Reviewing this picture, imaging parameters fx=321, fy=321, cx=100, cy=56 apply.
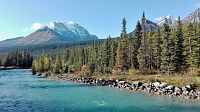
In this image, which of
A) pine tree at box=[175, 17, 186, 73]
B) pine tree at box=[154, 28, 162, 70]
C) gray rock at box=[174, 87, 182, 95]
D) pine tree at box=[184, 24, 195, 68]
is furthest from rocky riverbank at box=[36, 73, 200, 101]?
pine tree at box=[184, 24, 195, 68]

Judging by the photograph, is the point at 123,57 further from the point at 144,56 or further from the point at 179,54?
the point at 179,54

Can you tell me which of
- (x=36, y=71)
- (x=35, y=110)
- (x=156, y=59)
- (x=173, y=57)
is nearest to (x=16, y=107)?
(x=35, y=110)

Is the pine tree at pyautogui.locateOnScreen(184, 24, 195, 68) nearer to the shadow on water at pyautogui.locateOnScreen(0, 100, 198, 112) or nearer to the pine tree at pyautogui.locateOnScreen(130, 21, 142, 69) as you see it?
the pine tree at pyautogui.locateOnScreen(130, 21, 142, 69)

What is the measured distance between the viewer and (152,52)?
10750cm

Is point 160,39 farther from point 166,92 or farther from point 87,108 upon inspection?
point 87,108

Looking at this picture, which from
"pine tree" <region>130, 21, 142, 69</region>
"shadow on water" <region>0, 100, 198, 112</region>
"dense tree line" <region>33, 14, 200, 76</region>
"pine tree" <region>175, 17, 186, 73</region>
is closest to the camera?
"shadow on water" <region>0, 100, 198, 112</region>

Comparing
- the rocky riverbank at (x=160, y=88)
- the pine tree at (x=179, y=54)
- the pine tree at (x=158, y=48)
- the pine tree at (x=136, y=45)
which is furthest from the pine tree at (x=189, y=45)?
the pine tree at (x=136, y=45)

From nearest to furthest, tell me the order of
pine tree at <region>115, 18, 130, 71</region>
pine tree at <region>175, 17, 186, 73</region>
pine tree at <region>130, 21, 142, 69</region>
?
pine tree at <region>175, 17, 186, 73</region> → pine tree at <region>115, 18, 130, 71</region> → pine tree at <region>130, 21, 142, 69</region>

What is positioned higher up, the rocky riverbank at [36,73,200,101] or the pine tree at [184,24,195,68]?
the pine tree at [184,24,195,68]

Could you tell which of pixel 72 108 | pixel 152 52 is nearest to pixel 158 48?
pixel 152 52

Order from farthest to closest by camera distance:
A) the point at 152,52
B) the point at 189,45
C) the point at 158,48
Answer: the point at 152,52, the point at 158,48, the point at 189,45

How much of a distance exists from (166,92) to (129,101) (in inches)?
477

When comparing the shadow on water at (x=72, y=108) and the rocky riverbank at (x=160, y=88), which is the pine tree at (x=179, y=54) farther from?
the shadow on water at (x=72, y=108)

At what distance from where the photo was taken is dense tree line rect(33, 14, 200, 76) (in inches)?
3558
